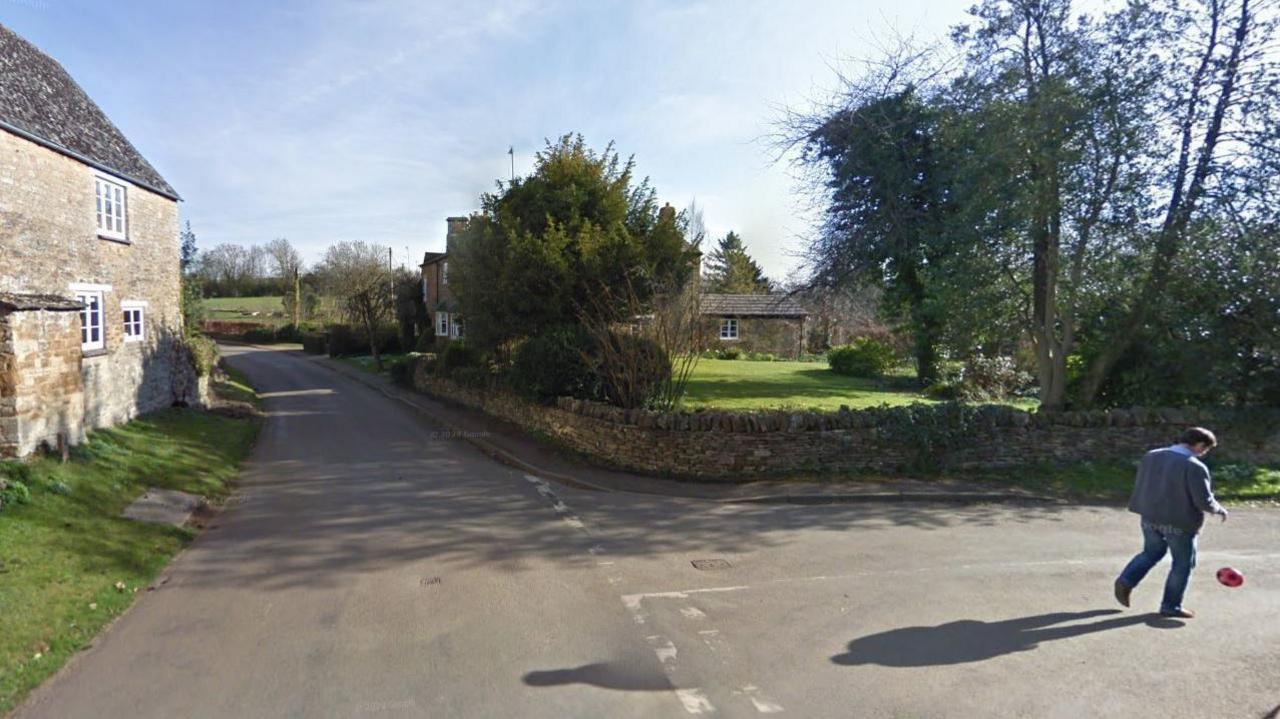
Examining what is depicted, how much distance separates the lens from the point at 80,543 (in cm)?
800

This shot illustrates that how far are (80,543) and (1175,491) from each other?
11089mm

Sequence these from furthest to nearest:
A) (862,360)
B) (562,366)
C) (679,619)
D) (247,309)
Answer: (247,309)
(862,360)
(562,366)
(679,619)

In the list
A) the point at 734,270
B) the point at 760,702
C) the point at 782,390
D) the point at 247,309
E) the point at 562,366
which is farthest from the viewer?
the point at 247,309

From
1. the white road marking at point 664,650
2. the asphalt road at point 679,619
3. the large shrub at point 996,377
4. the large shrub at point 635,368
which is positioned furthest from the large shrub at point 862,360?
the white road marking at point 664,650

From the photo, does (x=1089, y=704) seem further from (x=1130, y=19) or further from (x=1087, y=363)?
(x=1130, y=19)

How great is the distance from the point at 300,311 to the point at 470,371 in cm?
5057

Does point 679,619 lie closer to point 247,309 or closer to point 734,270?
point 734,270

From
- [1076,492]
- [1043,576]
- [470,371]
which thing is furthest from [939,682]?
[470,371]

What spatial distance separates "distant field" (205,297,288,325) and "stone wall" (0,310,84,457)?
5892 centimetres

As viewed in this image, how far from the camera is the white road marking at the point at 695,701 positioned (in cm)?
462

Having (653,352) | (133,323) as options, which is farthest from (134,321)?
(653,352)

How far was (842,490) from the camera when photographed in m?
11.3

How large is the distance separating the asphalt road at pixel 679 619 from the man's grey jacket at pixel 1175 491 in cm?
90

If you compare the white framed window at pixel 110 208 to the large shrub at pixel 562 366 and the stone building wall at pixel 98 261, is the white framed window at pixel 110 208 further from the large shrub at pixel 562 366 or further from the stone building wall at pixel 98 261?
the large shrub at pixel 562 366
